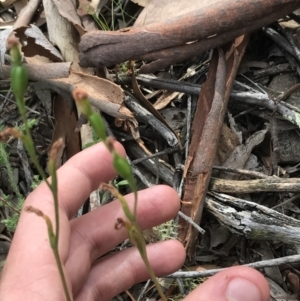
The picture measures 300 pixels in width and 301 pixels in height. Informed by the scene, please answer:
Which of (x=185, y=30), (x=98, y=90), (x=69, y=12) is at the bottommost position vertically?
(x=98, y=90)

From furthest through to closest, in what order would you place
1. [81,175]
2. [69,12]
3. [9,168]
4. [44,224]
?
[69,12] → [9,168] → [81,175] → [44,224]

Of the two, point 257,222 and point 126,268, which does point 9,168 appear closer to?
point 126,268

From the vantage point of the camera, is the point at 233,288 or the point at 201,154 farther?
the point at 201,154

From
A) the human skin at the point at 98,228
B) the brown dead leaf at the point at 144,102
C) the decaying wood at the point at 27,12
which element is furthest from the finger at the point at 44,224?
the decaying wood at the point at 27,12

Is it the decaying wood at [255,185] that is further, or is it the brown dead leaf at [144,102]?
the brown dead leaf at [144,102]

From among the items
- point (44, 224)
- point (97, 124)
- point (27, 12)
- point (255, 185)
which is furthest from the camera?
point (27, 12)

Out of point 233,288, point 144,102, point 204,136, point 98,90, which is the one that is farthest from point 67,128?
point 233,288

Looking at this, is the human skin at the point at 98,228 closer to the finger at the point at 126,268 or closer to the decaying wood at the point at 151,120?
the finger at the point at 126,268

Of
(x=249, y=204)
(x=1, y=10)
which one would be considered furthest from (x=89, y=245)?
(x=1, y=10)
